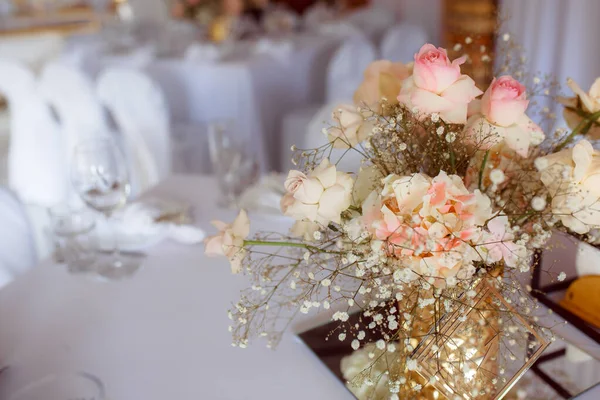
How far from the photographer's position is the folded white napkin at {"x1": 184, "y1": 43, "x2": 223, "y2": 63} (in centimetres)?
301

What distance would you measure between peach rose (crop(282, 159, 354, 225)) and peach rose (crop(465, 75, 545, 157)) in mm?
142

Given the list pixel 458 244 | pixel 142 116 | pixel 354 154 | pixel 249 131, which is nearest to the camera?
pixel 458 244

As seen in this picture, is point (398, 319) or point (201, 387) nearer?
point (398, 319)

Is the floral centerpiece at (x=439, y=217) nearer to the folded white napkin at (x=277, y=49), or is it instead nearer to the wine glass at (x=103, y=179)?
the wine glass at (x=103, y=179)

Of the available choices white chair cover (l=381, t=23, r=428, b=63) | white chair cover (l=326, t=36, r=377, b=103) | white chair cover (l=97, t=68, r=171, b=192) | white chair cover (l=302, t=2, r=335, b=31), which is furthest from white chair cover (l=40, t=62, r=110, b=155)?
white chair cover (l=302, t=2, r=335, b=31)

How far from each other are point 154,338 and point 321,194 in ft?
1.47

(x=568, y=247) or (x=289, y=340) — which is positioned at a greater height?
(x=568, y=247)

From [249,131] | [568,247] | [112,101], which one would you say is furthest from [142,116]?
[568,247]

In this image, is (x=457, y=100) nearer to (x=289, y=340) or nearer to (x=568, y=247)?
(x=568, y=247)

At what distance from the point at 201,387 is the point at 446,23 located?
5.36 metres

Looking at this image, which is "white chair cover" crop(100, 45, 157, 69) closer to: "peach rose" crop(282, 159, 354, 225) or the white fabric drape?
the white fabric drape

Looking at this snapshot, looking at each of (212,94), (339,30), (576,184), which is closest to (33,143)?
(212,94)

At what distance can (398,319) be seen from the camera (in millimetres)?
621

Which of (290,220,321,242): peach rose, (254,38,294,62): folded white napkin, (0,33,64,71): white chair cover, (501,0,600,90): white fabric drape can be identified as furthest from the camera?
(0,33,64,71): white chair cover
